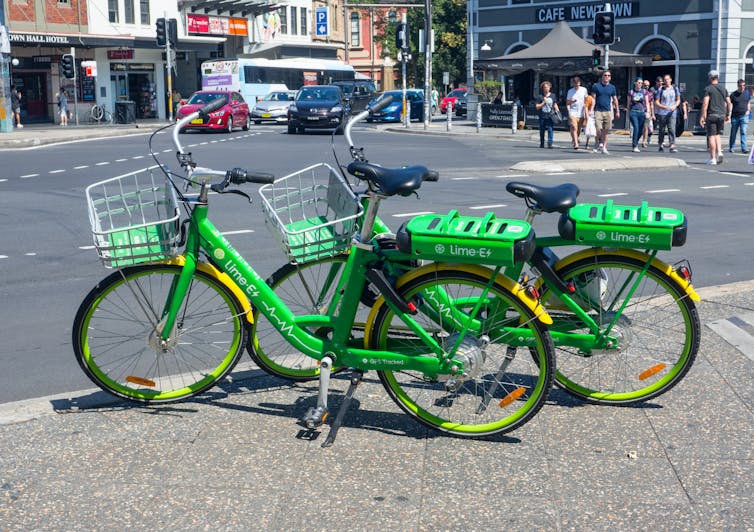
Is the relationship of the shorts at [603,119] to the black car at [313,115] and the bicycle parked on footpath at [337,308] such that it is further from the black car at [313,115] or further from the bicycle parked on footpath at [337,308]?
the bicycle parked on footpath at [337,308]

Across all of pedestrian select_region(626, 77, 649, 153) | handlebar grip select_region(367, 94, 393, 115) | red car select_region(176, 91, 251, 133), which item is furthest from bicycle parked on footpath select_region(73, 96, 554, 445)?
red car select_region(176, 91, 251, 133)

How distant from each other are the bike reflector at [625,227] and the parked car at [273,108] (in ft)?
133

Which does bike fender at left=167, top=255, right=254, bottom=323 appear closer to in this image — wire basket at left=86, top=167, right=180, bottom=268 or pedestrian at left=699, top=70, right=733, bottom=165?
wire basket at left=86, top=167, right=180, bottom=268

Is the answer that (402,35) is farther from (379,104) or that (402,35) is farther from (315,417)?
(315,417)

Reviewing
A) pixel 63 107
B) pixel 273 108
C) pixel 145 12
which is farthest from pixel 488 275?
pixel 145 12

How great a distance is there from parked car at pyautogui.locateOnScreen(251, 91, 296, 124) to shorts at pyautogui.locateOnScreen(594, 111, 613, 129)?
77.7ft

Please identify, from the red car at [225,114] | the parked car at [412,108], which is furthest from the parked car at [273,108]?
the red car at [225,114]

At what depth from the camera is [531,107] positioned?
36.6m

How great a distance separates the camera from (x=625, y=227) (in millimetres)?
4516

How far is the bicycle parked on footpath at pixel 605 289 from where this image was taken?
451 centimetres

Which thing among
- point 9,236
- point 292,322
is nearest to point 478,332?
point 292,322

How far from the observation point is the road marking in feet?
18.9

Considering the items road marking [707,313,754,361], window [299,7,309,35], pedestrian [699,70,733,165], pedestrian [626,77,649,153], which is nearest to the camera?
road marking [707,313,754,361]

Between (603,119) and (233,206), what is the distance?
12286mm
